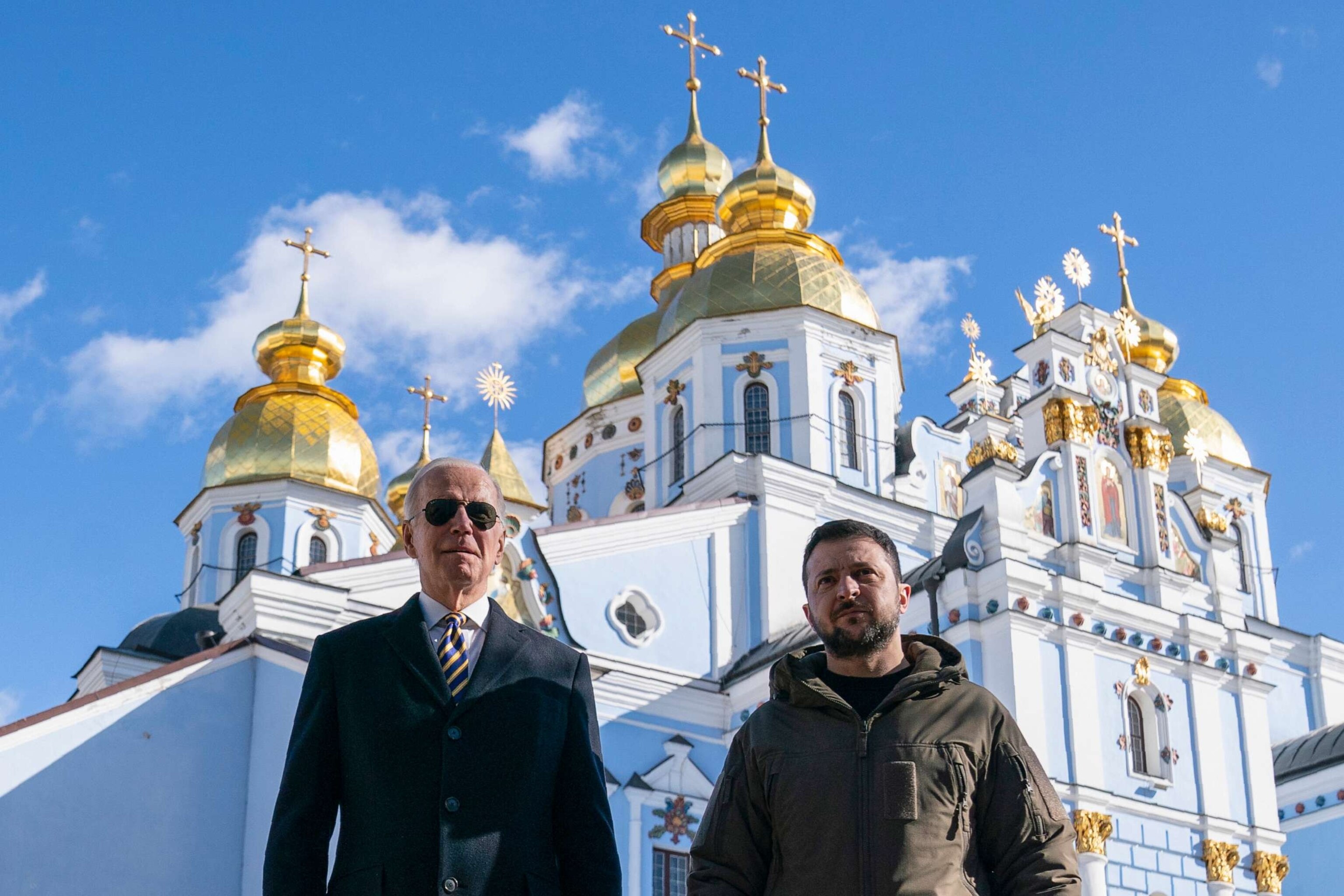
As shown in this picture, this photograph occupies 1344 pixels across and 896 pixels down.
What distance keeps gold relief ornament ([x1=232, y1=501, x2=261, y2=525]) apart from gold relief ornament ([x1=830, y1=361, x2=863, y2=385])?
9.92 meters

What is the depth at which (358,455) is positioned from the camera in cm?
2791

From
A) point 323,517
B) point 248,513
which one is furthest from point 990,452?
point 248,513

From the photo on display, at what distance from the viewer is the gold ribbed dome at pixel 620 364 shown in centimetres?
2792

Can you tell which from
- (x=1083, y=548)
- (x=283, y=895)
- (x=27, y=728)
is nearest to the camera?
(x=283, y=895)

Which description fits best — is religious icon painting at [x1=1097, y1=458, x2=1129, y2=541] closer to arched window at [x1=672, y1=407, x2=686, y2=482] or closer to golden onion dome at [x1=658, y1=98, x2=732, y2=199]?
arched window at [x1=672, y1=407, x2=686, y2=482]

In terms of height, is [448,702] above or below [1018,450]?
below

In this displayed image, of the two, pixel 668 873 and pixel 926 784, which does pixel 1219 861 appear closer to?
pixel 668 873

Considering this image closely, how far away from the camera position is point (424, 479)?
4340 millimetres

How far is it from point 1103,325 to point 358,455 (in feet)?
40.8

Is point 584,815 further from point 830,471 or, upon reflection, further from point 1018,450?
point 1018,450

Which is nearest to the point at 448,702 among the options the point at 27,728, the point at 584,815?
the point at 584,815

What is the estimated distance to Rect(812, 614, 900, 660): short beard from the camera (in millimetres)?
4152

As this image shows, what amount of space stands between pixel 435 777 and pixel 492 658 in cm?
36

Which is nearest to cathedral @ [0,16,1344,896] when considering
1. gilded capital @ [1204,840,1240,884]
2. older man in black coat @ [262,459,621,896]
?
gilded capital @ [1204,840,1240,884]
